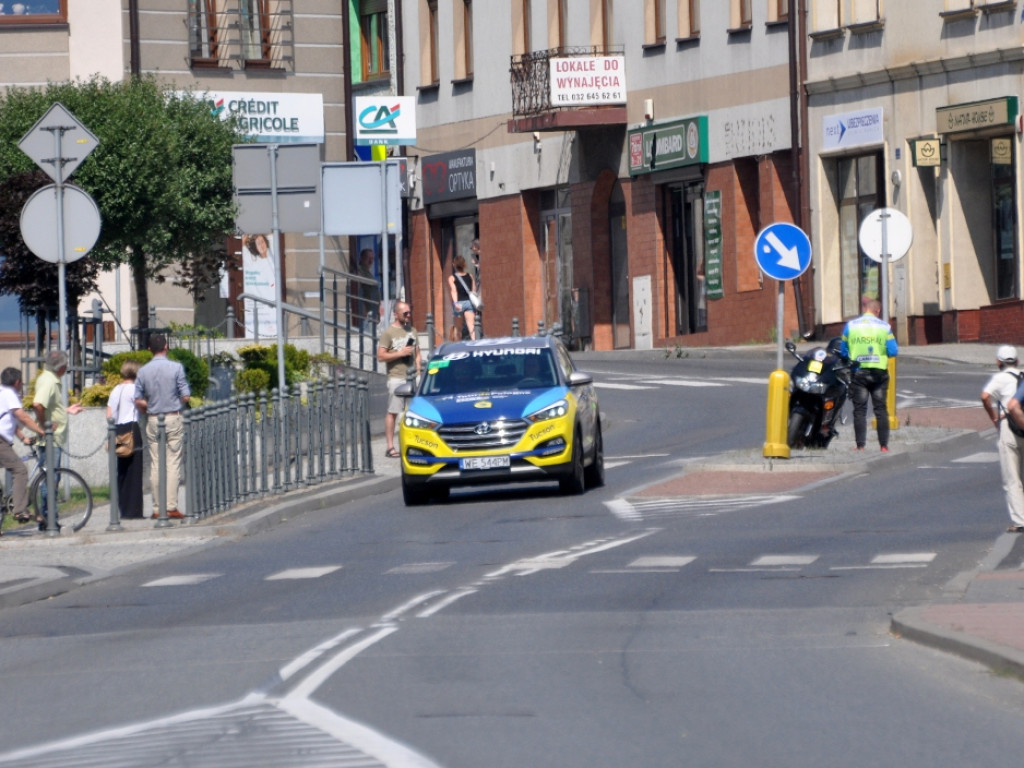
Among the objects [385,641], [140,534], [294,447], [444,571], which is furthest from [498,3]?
[385,641]

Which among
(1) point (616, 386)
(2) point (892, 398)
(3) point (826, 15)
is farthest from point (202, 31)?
(2) point (892, 398)

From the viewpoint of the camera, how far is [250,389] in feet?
89.9

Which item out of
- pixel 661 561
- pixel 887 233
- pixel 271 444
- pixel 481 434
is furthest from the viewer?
pixel 887 233

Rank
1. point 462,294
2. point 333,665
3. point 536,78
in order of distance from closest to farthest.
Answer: point 333,665 → point 462,294 → point 536,78

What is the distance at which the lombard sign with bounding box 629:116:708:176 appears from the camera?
1775 inches

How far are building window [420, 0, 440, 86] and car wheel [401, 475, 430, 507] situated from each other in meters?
34.4

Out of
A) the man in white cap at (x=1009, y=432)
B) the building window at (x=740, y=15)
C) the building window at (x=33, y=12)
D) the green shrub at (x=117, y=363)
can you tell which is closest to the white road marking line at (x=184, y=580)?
the man in white cap at (x=1009, y=432)

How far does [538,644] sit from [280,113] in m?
35.3

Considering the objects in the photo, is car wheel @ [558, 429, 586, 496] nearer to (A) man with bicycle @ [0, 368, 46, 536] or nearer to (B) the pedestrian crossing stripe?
(B) the pedestrian crossing stripe

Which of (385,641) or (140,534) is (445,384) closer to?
(140,534)

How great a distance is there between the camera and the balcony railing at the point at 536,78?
47.6m

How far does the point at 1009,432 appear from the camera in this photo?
17.5 m

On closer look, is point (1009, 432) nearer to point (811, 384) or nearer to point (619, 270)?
point (811, 384)

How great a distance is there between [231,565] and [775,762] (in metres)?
9.42
